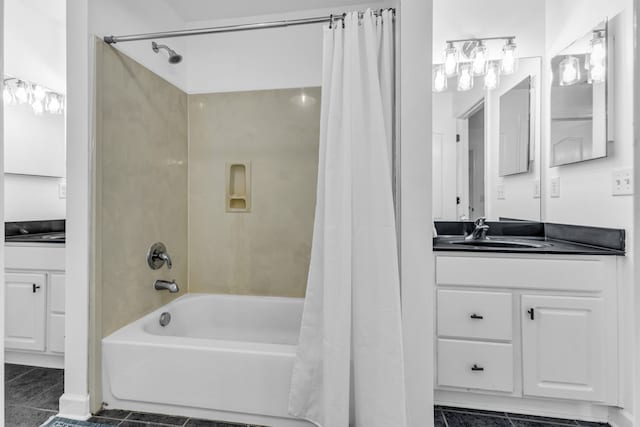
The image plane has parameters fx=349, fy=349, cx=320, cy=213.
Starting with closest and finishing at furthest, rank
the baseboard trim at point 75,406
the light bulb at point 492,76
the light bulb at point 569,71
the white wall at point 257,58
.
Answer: the baseboard trim at point 75,406 → the light bulb at point 569,71 → the light bulb at point 492,76 → the white wall at point 257,58

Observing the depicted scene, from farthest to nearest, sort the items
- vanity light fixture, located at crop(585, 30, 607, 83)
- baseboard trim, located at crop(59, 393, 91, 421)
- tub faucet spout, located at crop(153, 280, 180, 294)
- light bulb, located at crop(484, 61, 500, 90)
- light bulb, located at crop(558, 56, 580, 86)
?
light bulb, located at crop(484, 61, 500, 90)
tub faucet spout, located at crop(153, 280, 180, 294)
light bulb, located at crop(558, 56, 580, 86)
vanity light fixture, located at crop(585, 30, 607, 83)
baseboard trim, located at crop(59, 393, 91, 421)

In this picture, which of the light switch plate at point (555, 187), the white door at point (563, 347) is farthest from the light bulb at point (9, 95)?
the light switch plate at point (555, 187)

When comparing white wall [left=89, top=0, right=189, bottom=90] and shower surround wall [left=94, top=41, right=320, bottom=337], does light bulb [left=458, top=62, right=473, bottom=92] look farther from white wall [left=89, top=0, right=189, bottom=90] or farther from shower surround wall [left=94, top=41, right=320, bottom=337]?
white wall [left=89, top=0, right=189, bottom=90]

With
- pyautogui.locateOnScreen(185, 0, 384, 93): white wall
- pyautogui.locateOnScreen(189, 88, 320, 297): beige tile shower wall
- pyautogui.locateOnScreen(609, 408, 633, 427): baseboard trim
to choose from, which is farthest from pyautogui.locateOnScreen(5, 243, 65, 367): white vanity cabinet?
pyautogui.locateOnScreen(609, 408, 633, 427): baseboard trim

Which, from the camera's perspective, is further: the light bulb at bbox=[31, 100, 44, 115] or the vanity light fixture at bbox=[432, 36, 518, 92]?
the vanity light fixture at bbox=[432, 36, 518, 92]

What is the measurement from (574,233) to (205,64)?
2.61 m

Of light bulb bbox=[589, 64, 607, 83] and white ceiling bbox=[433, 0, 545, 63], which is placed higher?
white ceiling bbox=[433, 0, 545, 63]

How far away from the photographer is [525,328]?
1.74 metres

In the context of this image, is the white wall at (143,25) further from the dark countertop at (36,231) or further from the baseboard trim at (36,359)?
the baseboard trim at (36,359)

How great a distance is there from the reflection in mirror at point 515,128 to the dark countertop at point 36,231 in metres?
2.58

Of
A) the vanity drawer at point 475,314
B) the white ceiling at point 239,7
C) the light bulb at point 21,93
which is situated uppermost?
the white ceiling at point 239,7

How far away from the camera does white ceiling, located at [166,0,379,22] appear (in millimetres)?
2264

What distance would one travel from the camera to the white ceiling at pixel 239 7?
7.43ft

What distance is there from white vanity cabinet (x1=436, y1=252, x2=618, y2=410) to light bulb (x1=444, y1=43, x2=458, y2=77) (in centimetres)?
120
